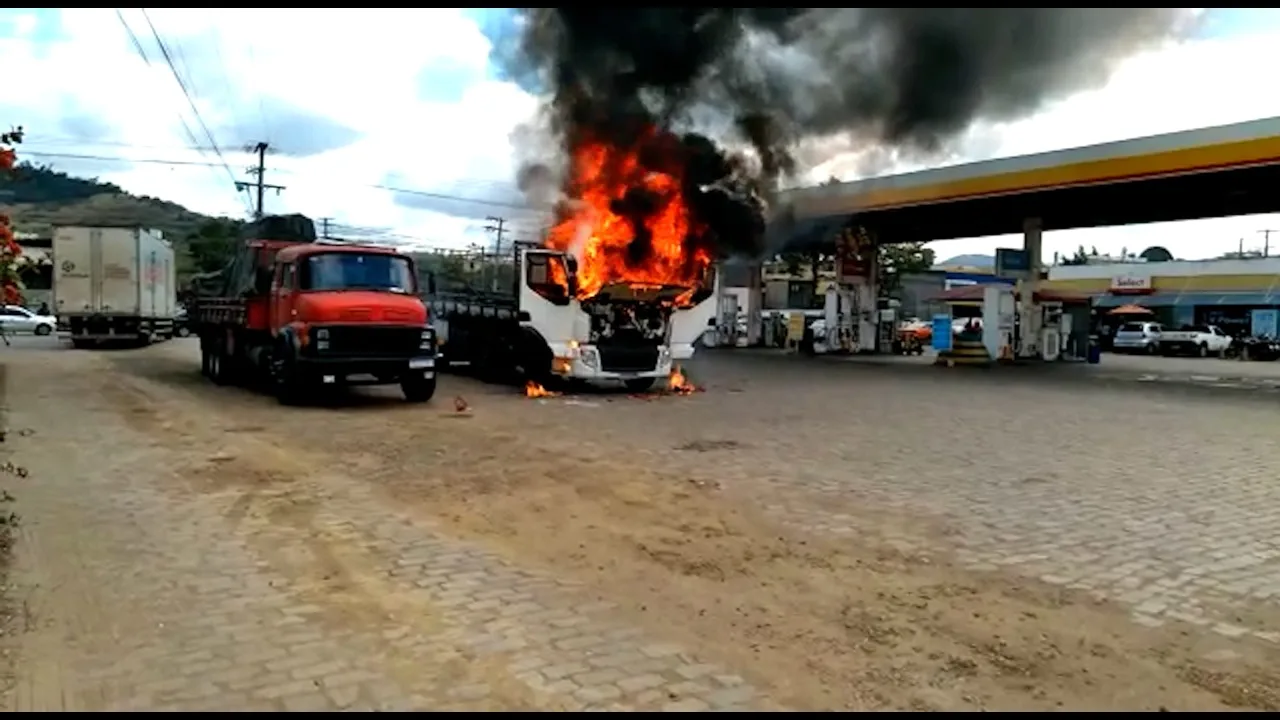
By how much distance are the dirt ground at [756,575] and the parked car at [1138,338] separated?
38592 millimetres

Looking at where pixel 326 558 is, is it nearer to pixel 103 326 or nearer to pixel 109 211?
pixel 103 326

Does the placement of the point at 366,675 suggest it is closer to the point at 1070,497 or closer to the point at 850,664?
the point at 850,664

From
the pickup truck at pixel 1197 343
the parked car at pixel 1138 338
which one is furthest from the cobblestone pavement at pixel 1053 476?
the parked car at pixel 1138 338

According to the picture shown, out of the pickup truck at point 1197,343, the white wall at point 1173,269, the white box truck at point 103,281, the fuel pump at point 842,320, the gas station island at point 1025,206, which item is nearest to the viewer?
the gas station island at point 1025,206

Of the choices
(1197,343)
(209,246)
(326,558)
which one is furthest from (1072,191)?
(209,246)

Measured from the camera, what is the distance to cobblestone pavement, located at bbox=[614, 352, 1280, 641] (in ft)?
19.1

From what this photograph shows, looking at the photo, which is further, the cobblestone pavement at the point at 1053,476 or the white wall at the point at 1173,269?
the white wall at the point at 1173,269

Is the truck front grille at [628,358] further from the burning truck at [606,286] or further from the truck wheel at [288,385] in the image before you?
the truck wheel at [288,385]

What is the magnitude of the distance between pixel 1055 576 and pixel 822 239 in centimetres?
2926

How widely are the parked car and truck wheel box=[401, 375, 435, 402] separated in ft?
125

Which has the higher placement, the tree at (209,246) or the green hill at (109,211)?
the green hill at (109,211)

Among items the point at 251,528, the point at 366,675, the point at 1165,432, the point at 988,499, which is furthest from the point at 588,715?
the point at 1165,432

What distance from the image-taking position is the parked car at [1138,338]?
43075 mm

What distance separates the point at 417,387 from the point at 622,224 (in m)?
5.22
